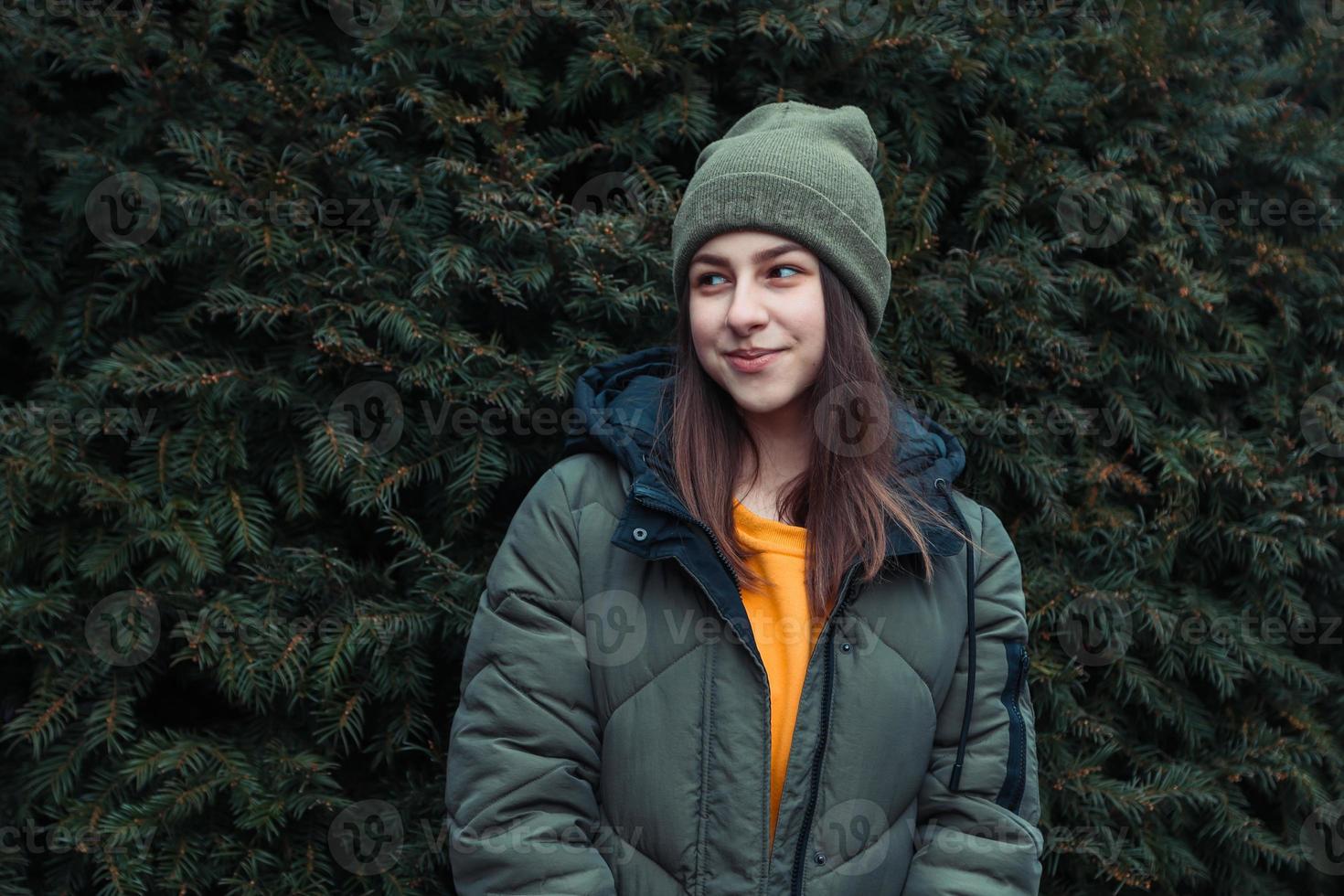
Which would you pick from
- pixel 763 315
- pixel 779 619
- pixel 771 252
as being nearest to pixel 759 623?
pixel 779 619

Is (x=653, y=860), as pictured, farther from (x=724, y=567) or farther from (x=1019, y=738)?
(x=1019, y=738)

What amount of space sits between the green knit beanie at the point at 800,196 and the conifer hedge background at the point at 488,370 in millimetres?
376

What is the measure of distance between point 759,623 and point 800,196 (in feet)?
2.31

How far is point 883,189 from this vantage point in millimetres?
2246

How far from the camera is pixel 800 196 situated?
165 centimetres

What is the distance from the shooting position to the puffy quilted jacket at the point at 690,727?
4.99 ft

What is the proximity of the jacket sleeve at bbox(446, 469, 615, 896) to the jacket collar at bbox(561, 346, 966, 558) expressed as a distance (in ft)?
0.45

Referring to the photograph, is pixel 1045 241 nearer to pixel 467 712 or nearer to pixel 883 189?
pixel 883 189

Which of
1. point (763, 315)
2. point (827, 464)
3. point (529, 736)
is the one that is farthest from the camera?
point (827, 464)

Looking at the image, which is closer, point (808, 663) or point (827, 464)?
point (808, 663)

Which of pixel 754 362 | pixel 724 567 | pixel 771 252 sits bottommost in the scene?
pixel 724 567

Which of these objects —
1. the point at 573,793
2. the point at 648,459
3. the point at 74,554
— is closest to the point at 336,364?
the point at 74,554

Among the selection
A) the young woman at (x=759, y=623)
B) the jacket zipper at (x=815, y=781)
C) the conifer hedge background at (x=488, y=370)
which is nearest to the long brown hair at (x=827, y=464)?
the young woman at (x=759, y=623)

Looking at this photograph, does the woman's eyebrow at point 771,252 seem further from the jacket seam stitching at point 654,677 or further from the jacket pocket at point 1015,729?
the jacket pocket at point 1015,729
